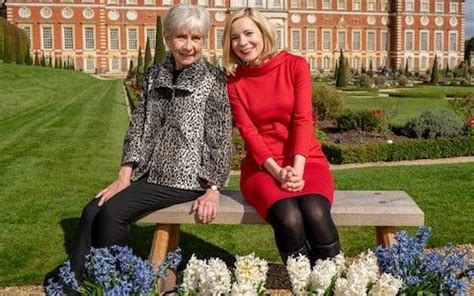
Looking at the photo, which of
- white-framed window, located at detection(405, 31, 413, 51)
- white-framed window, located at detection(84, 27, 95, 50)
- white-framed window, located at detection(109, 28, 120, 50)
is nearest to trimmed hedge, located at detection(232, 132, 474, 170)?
white-framed window, located at detection(84, 27, 95, 50)

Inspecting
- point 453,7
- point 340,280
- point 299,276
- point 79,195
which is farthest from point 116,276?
point 453,7

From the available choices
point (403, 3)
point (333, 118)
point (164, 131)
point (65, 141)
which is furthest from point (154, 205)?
point (403, 3)

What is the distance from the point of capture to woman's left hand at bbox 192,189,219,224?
2.71m

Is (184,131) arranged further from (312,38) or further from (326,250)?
(312,38)

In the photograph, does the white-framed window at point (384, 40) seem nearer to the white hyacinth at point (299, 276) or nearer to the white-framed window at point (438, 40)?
the white-framed window at point (438, 40)

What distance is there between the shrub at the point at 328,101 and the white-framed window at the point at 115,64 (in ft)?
110

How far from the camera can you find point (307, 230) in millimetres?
2469

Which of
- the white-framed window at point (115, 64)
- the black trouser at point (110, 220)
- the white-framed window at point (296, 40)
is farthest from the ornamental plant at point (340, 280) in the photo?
the white-framed window at point (296, 40)

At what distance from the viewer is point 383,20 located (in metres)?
47.0

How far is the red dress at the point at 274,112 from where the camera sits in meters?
2.85

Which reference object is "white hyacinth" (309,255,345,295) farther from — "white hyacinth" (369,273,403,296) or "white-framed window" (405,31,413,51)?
"white-framed window" (405,31,413,51)

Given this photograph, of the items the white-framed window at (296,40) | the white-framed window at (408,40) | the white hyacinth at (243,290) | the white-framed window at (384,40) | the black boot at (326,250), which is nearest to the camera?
the white hyacinth at (243,290)

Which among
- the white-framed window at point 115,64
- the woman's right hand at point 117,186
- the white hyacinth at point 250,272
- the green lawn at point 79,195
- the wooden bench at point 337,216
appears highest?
the white-framed window at point 115,64

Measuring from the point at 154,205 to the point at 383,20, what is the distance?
46808mm
